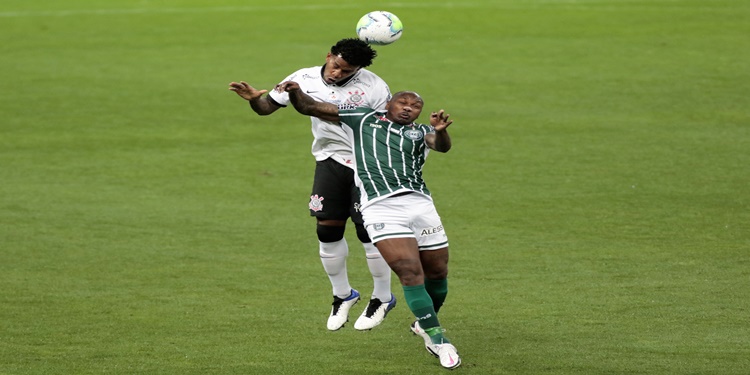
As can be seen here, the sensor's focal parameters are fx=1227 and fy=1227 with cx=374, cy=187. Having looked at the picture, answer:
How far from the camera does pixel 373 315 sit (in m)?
10.6

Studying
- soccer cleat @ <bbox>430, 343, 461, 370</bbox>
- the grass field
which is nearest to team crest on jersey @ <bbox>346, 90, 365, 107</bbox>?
soccer cleat @ <bbox>430, 343, 461, 370</bbox>

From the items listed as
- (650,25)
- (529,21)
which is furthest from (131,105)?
(650,25)

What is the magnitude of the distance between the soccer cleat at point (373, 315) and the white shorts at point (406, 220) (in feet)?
4.24

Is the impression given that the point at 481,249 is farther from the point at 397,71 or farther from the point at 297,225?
the point at 397,71

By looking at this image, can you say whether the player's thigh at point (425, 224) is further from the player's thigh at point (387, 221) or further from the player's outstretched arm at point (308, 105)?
the player's outstretched arm at point (308, 105)

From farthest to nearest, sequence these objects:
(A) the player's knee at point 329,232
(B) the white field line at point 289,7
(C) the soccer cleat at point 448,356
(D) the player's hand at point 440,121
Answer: (B) the white field line at point 289,7 < (A) the player's knee at point 329,232 < (C) the soccer cleat at point 448,356 < (D) the player's hand at point 440,121

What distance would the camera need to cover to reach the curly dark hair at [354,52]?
9.93 meters

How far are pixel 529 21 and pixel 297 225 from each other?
44.9ft

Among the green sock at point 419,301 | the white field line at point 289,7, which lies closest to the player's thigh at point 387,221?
the green sock at point 419,301

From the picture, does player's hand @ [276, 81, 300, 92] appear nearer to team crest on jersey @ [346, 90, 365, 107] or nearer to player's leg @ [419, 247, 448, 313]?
team crest on jersey @ [346, 90, 365, 107]

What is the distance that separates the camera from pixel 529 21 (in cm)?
2794

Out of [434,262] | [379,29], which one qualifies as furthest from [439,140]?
[379,29]

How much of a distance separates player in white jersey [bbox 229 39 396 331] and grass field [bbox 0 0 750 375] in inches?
16.8

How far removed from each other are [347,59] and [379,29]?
371mm
